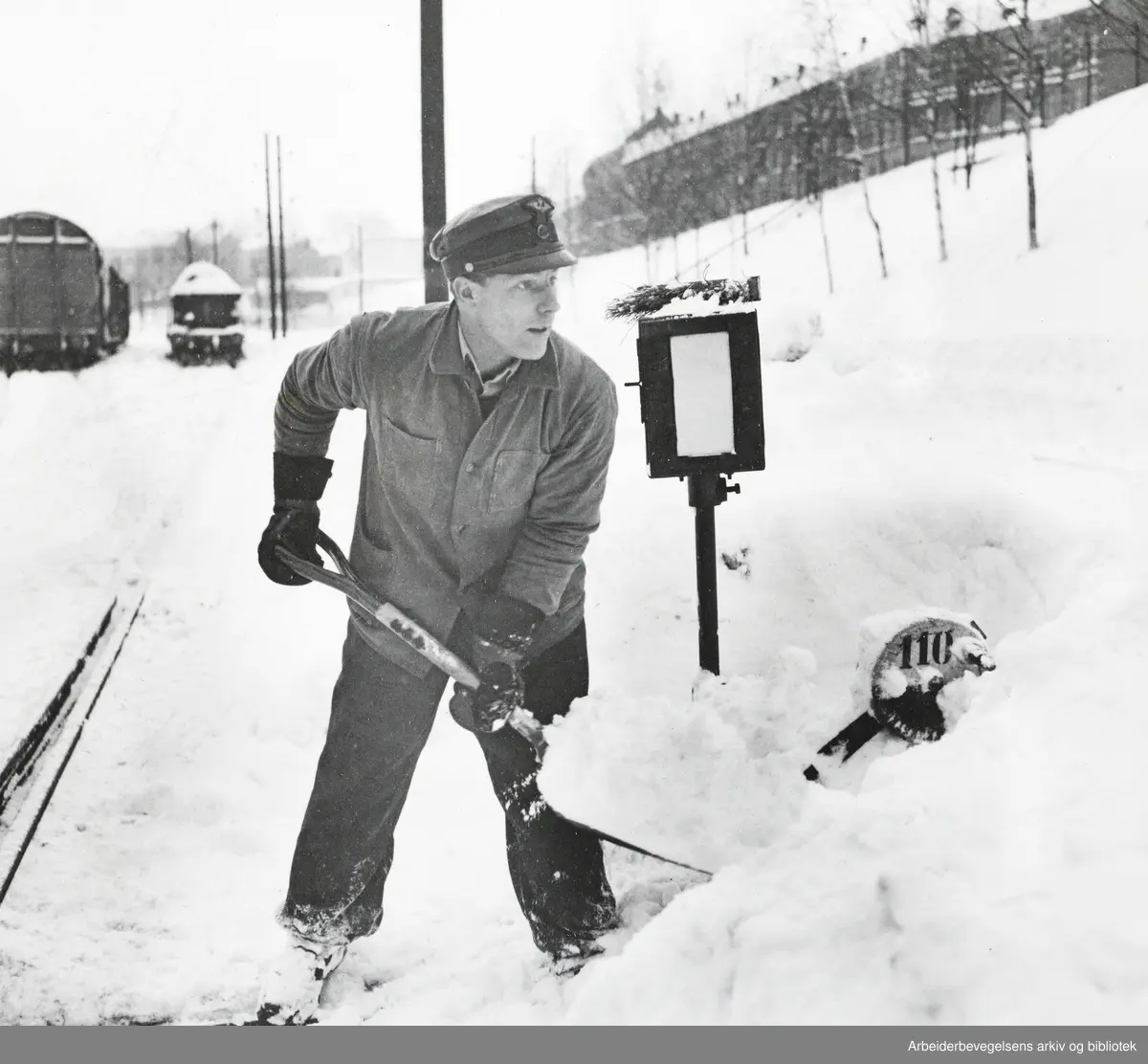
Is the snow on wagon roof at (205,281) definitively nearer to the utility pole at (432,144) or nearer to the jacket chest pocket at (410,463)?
the utility pole at (432,144)

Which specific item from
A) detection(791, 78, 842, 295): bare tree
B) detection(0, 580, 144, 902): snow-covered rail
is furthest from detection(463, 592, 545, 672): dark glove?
detection(791, 78, 842, 295): bare tree

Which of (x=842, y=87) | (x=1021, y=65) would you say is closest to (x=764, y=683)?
(x=842, y=87)

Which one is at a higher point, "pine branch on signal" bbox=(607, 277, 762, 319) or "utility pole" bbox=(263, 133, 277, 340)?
"utility pole" bbox=(263, 133, 277, 340)

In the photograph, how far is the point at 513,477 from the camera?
6.44 feet

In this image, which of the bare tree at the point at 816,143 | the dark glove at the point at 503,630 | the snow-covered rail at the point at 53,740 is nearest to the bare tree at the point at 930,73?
the bare tree at the point at 816,143

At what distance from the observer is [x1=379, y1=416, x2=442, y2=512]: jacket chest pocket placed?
1.94m

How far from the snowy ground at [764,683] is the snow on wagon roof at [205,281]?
23 centimetres

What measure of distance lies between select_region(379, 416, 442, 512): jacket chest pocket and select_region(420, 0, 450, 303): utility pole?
49 centimetres

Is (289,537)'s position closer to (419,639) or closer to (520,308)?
(419,639)

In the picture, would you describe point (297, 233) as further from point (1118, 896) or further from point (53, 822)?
point (1118, 896)

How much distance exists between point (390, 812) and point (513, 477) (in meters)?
0.84

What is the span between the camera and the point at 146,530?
325 cm

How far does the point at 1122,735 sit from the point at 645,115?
6.78 feet

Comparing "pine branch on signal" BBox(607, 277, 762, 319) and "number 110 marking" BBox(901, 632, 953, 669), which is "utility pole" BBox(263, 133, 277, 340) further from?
"number 110 marking" BBox(901, 632, 953, 669)
